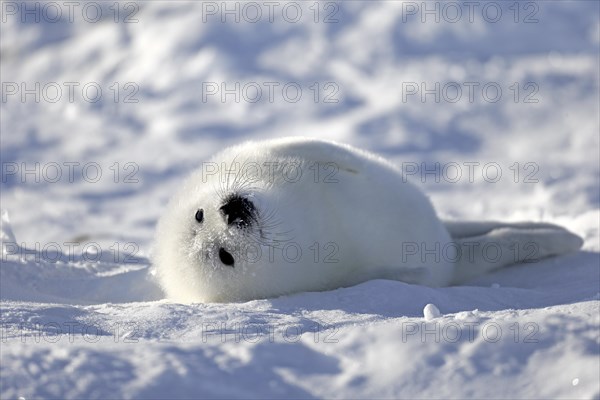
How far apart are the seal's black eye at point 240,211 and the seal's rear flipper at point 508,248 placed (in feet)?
4.74

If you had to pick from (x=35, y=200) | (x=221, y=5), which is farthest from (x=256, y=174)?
(x=221, y=5)

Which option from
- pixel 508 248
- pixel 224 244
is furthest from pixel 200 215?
pixel 508 248

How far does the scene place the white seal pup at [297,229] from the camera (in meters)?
3.91

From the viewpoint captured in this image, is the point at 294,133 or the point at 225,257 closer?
the point at 225,257

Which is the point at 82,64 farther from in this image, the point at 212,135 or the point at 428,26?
the point at 428,26

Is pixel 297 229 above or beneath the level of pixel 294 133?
beneath

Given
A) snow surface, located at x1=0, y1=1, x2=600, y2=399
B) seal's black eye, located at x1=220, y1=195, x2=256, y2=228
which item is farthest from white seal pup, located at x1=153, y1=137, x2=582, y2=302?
snow surface, located at x1=0, y1=1, x2=600, y2=399

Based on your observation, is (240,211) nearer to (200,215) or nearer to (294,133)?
(200,215)

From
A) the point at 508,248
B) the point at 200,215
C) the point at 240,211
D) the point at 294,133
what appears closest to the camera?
the point at 240,211

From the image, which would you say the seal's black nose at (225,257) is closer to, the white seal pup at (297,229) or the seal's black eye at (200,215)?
the white seal pup at (297,229)

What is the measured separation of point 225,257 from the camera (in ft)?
12.9

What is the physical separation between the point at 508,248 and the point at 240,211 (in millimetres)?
1802

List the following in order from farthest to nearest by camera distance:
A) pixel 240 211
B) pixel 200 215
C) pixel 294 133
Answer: pixel 294 133
pixel 200 215
pixel 240 211

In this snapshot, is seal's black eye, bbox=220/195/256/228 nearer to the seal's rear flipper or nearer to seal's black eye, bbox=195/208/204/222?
seal's black eye, bbox=195/208/204/222
